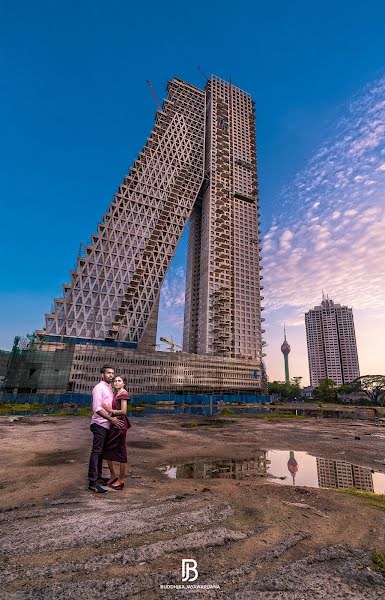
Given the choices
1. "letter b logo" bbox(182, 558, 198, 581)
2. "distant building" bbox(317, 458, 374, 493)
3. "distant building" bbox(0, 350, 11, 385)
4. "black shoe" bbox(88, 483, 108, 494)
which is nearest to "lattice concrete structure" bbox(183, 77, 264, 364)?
"distant building" bbox(0, 350, 11, 385)

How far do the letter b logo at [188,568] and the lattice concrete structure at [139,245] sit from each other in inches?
3490

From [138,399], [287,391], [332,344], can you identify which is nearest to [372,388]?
[287,391]

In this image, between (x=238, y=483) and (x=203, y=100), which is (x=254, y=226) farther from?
(x=238, y=483)

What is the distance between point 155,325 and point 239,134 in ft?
322

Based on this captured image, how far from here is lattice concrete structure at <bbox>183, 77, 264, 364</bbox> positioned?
348 feet

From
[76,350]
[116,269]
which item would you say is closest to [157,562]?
[76,350]

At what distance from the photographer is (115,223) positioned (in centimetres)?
9706

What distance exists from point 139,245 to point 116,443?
317 ft

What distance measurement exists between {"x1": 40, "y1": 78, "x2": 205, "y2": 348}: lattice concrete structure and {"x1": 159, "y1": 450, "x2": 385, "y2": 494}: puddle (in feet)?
269

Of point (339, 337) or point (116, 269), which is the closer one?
point (116, 269)

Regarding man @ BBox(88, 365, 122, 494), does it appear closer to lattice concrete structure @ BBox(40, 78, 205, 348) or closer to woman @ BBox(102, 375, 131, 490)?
woman @ BBox(102, 375, 131, 490)

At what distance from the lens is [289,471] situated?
400 inches

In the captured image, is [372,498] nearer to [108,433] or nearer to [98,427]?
[108,433]

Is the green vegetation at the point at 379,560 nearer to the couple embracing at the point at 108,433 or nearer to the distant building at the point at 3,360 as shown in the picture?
the couple embracing at the point at 108,433
